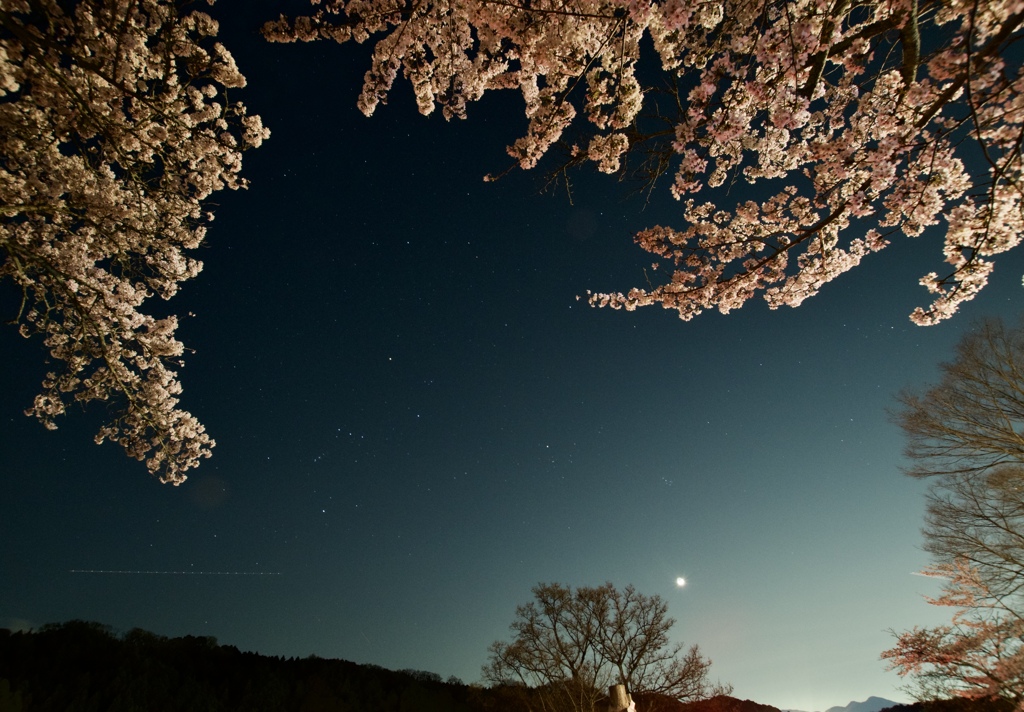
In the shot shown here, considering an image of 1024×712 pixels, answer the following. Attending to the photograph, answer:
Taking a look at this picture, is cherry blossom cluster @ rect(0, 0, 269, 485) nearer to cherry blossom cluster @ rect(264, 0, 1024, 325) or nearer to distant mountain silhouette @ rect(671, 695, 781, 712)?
cherry blossom cluster @ rect(264, 0, 1024, 325)

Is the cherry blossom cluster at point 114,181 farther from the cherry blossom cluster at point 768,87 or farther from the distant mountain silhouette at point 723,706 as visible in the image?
the distant mountain silhouette at point 723,706

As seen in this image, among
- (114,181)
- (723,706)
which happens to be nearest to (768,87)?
(114,181)

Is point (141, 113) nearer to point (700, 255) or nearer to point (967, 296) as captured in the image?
point (700, 255)

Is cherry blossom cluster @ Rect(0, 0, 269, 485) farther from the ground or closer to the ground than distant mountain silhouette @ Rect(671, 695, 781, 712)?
farther from the ground

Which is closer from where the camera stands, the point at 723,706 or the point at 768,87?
the point at 768,87

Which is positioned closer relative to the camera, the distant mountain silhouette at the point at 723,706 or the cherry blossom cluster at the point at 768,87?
the cherry blossom cluster at the point at 768,87

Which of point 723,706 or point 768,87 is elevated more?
point 768,87

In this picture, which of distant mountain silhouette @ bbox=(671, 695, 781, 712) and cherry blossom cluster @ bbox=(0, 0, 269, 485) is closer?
cherry blossom cluster @ bbox=(0, 0, 269, 485)

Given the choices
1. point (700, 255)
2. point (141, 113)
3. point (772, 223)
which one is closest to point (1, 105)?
point (141, 113)

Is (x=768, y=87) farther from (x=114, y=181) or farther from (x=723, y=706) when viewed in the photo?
(x=723, y=706)

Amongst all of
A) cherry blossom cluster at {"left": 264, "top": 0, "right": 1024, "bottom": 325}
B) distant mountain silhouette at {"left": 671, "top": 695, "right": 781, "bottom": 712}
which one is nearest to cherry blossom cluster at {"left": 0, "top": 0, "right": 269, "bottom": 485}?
cherry blossom cluster at {"left": 264, "top": 0, "right": 1024, "bottom": 325}

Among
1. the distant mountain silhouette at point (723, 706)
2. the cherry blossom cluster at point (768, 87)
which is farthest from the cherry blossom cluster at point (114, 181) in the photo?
the distant mountain silhouette at point (723, 706)

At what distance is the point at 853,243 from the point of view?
611 centimetres

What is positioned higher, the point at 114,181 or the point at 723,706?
the point at 114,181
